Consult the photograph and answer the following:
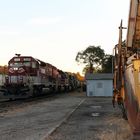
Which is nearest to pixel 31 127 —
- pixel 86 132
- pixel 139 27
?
pixel 86 132

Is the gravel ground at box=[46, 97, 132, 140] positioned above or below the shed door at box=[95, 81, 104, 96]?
below

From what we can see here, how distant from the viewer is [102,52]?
121 m

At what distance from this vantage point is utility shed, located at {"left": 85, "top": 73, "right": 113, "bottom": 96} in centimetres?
5253

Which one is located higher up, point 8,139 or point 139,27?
point 139,27

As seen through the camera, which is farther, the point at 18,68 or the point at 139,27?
the point at 18,68

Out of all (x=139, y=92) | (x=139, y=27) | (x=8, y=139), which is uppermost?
(x=139, y=27)

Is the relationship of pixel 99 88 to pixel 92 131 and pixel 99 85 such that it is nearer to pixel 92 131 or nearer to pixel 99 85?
pixel 99 85

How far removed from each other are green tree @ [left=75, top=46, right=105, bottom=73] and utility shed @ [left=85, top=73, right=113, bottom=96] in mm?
62403

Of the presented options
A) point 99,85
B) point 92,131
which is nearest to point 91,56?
point 99,85

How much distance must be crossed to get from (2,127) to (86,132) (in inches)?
131

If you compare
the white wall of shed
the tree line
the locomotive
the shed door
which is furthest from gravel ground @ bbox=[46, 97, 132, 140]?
the tree line

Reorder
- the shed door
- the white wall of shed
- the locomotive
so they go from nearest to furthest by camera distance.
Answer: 1. the locomotive
2. the white wall of shed
3. the shed door

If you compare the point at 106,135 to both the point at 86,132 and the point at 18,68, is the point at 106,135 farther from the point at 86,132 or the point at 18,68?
the point at 18,68

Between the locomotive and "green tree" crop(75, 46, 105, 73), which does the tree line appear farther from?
the locomotive
